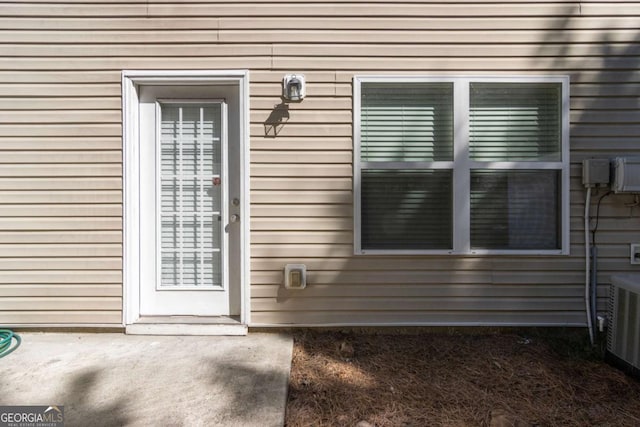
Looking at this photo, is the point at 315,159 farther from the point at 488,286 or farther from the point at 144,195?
the point at 488,286

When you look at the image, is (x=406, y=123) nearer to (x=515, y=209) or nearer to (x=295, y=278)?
(x=515, y=209)

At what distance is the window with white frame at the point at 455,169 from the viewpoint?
3072 millimetres

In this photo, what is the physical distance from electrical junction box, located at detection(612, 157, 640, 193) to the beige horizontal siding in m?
0.15

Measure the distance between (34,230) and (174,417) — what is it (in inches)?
79.8

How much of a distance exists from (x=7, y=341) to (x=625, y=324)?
4400mm

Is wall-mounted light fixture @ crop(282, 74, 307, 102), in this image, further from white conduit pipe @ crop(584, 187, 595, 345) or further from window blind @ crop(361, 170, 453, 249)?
white conduit pipe @ crop(584, 187, 595, 345)

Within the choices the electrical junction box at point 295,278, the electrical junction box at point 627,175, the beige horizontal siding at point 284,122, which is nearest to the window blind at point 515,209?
the beige horizontal siding at point 284,122

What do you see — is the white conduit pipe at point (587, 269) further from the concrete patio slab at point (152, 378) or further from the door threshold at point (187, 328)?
the door threshold at point (187, 328)

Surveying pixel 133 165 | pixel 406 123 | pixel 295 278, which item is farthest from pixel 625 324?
pixel 133 165

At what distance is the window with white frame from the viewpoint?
307 centimetres

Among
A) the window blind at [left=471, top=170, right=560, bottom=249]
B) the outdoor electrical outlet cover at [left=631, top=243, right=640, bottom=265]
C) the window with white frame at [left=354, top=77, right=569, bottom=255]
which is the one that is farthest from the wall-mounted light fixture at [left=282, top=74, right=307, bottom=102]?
the outdoor electrical outlet cover at [left=631, top=243, right=640, bottom=265]

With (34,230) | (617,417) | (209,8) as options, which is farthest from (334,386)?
(209,8)

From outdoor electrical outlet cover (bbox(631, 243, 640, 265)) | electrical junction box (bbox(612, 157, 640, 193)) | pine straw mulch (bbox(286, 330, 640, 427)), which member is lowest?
pine straw mulch (bbox(286, 330, 640, 427))

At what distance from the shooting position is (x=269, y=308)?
308 cm
